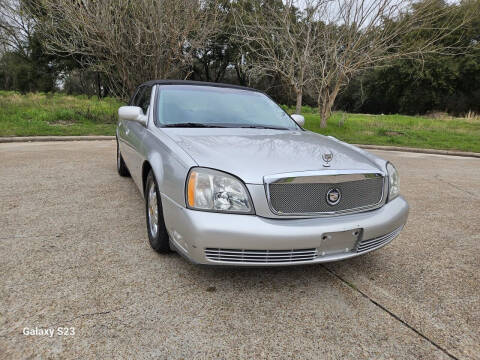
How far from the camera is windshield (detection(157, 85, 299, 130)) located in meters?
3.07

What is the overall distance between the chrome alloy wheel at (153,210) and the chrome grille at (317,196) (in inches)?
42.5

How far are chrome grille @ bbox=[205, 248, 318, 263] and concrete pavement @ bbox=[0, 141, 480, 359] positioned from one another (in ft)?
1.00

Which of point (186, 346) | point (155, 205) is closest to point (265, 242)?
point (186, 346)

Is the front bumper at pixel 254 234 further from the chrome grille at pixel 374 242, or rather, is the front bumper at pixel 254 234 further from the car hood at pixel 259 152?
the car hood at pixel 259 152

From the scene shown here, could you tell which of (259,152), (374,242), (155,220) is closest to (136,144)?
(155,220)

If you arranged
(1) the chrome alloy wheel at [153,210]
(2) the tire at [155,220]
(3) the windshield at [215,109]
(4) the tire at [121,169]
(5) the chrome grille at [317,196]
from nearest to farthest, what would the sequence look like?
(5) the chrome grille at [317,196]
(2) the tire at [155,220]
(1) the chrome alloy wheel at [153,210]
(3) the windshield at [215,109]
(4) the tire at [121,169]

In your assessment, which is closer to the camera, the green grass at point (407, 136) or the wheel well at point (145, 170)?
the wheel well at point (145, 170)

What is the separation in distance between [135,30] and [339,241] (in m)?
10.8

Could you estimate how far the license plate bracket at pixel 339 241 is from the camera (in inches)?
Result: 80.2

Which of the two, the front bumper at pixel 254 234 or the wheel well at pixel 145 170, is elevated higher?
the wheel well at pixel 145 170

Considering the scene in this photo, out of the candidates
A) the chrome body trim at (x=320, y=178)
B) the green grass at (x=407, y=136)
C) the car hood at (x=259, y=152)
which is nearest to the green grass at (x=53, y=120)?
the green grass at (x=407, y=136)

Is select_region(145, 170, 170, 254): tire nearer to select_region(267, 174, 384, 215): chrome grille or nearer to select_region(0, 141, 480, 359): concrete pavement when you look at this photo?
select_region(0, 141, 480, 359): concrete pavement

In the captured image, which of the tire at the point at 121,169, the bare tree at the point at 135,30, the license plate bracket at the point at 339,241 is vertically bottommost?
the tire at the point at 121,169

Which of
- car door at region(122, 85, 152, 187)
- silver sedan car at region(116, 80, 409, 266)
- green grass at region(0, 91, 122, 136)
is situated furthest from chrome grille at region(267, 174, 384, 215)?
green grass at region(0, 91, 122, 136)
